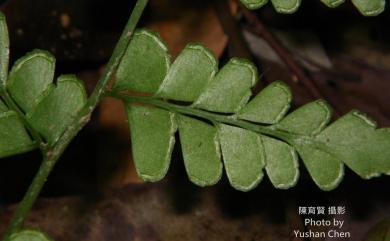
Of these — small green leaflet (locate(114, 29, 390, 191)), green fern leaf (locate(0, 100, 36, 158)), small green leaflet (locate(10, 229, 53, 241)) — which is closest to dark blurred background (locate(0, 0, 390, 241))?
small green leaflet (locate(114, 29, 390, 191))

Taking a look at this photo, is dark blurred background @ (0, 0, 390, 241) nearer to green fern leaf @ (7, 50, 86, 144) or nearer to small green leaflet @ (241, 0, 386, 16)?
green fern leaf @ (7, 50, 86, 144)

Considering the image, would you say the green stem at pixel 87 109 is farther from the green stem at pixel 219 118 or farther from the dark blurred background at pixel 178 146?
the dark blurred background at pixel 178 146

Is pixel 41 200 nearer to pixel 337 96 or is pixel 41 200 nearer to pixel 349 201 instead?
pixel 349 201

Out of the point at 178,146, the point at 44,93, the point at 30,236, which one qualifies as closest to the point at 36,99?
the point at 44,93

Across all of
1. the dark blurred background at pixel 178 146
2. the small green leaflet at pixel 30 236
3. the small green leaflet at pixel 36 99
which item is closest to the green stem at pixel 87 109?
the small green leaflet at pixel 36 99

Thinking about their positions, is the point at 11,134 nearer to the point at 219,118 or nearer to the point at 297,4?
the point at 219,118

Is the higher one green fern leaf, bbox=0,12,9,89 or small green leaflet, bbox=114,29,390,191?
green fern leaf, bbox=0,12,9,89
